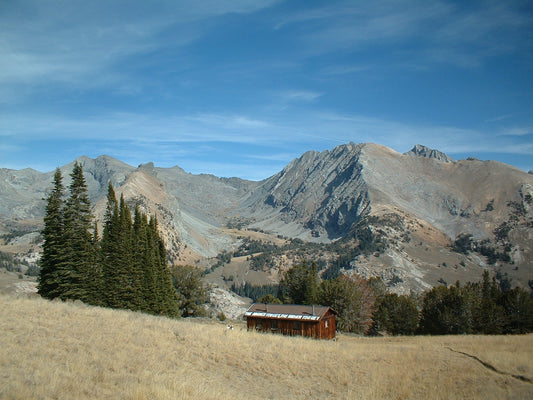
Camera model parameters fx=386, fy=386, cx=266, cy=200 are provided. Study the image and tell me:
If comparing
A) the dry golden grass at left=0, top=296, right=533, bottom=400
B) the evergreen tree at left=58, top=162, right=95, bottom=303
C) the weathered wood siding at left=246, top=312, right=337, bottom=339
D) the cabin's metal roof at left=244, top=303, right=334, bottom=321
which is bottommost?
the weathered wood siding at left=246, top=312, right=337, bottom=339

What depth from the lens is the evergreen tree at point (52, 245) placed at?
40812 mm

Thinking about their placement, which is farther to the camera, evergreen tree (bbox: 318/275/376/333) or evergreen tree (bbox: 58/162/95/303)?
evergreen tree (bbox: 318/275/376/333)

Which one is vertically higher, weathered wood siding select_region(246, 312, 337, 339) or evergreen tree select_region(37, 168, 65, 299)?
evergreen tree select_region(37, 168, 65, 299)

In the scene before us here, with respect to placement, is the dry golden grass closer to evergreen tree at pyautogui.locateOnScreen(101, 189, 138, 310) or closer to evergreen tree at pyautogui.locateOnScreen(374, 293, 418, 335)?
evergreen tree at pyautogui.locateOnScreen(101, 189, 138, 310)

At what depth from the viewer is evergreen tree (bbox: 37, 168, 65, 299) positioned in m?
40.8

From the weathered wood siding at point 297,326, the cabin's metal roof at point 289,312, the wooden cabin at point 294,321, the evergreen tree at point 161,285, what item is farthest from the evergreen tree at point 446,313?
the evergreen tree at point 161,285

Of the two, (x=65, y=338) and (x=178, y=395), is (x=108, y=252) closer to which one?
(x=65, y=338)

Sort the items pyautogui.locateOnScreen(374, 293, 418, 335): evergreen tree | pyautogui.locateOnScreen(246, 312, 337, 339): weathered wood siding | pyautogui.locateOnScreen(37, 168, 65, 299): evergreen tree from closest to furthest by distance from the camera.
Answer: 1. pyautogui.locateOnScreen(37, 168, 65, 299): evergreen tree
2. pyautogui.locateOnScreen(246, 312, 337, 339): weathered wood siding
3. pyautogui.locateOnScreen(374, 293, 418, 335): evergreen tree

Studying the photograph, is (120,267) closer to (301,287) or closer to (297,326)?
(297,326)

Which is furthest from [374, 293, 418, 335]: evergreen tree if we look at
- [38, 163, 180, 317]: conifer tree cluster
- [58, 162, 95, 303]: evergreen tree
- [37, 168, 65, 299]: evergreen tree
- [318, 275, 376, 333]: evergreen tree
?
[37, 168, 65, 299]: evergreen tree

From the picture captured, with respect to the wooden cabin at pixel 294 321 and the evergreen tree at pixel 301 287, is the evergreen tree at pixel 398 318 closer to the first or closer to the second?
the evergreen tree at pixel 301 287

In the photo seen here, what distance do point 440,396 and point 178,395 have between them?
42.8 feet

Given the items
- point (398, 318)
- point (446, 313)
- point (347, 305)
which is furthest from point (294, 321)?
point (398, 318)

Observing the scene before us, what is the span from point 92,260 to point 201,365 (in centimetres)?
2937
